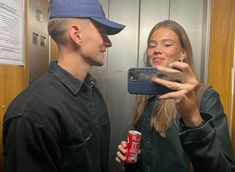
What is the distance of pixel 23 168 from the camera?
0.84 metres

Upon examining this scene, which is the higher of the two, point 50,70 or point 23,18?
point 23,18

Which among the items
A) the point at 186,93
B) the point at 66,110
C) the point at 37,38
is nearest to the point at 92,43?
the point at 66,110

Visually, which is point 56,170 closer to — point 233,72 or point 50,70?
point 50,70

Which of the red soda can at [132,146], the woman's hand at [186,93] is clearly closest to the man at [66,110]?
the red soda can at [132,146]

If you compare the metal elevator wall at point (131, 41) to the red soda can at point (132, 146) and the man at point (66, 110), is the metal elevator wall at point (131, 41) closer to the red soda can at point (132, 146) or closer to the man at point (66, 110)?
the man at point (66, 110)

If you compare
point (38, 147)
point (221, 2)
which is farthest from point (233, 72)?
point (38, 147)

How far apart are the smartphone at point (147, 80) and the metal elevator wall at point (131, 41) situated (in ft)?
2.84

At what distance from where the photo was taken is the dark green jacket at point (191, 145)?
2.48 ft

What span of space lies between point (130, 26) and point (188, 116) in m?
1.10

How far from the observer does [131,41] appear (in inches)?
68.6

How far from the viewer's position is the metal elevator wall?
1.65 meters

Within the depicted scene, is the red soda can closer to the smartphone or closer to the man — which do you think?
the man

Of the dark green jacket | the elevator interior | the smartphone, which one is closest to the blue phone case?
the smartphone

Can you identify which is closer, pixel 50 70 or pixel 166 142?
pixel 50 70
